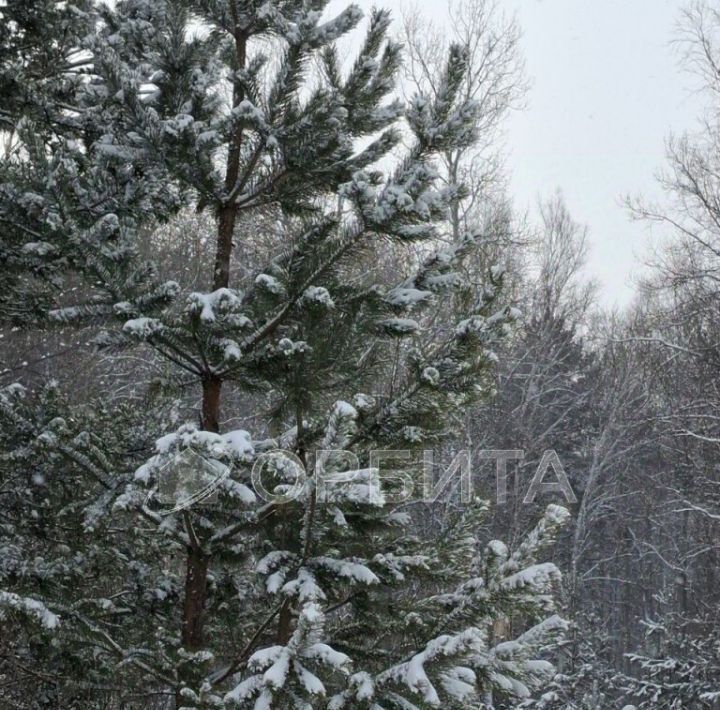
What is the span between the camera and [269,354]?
392 centimetres

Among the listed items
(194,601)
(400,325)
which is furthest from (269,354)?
(194,601)

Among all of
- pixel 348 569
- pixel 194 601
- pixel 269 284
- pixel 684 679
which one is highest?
pixel 269 284

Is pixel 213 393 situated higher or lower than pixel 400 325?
lower

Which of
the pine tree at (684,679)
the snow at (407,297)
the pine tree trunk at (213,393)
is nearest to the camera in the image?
the snow at (407,297)

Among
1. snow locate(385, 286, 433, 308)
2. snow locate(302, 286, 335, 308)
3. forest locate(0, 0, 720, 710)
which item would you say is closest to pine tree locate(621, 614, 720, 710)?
forest locate(0, 0, 720, 710)

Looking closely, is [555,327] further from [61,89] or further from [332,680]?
[332,680]

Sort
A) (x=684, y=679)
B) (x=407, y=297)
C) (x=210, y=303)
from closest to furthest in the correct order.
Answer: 1. (x=210, y=303)
2. (x=407, y=297)
3. (x=684, y=679)

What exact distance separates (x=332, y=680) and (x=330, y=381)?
1398 millimetres

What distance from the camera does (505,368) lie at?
15.9 m

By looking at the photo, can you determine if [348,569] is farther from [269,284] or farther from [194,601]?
[269,284]

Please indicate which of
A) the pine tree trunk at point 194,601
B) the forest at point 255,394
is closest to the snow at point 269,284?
the forest at point 255,394

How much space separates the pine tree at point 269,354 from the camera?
10.8ft

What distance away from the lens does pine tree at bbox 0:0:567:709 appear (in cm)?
330

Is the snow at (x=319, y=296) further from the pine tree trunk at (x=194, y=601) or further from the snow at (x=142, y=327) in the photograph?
the pine tree trunk at (x=194, y=601)
